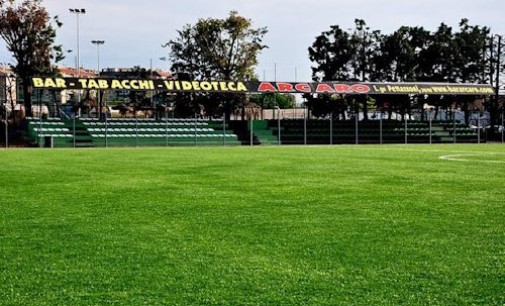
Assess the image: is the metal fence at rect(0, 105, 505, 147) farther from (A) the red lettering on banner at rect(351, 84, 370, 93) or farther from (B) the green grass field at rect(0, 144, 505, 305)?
(B) the green grass field at rect(0, 144, 505, 305)

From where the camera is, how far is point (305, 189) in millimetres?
10594

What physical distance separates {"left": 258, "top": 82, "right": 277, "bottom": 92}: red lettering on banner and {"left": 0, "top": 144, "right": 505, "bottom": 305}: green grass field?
30.1m

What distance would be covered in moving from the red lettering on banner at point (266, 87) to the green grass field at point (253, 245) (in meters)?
30.1

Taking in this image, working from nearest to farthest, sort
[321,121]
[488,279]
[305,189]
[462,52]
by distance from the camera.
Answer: [488,279] → [305,189] → [321,121] → [462,52]

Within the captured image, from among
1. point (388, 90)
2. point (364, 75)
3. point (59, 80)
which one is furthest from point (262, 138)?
point (364, 75)

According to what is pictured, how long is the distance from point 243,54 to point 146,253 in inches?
2097

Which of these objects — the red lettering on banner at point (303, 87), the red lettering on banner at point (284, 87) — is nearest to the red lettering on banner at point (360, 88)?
the red lettering on banner at point (303, 87)

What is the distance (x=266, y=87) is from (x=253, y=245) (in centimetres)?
3546

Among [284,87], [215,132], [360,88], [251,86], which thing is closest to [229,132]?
[215,132]

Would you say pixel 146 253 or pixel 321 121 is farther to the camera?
pixel 321 121

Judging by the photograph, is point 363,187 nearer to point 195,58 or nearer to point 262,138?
point 262,138

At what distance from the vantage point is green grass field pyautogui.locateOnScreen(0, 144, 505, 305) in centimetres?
435

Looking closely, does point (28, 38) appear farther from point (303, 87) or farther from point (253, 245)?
point (253, 245)

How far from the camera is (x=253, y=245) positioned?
5852 mm
